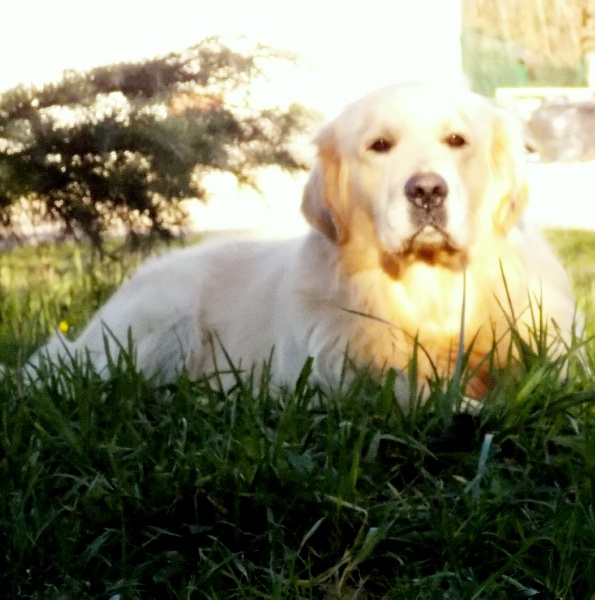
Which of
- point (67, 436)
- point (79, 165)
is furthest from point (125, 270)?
point (67, 436)

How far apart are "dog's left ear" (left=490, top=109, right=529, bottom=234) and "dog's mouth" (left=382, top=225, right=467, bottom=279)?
0.64 ft

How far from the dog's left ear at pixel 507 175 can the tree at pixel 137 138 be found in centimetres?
127

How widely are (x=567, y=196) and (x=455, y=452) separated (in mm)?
2299

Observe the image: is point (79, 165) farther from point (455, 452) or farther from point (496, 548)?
point (496, 548)

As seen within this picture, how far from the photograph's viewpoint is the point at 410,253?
3.29 meters

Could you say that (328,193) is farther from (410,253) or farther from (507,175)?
(507,175)

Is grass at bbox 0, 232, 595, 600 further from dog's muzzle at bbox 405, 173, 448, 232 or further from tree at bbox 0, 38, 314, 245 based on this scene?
tree at bbox 0, 38, 314, 245

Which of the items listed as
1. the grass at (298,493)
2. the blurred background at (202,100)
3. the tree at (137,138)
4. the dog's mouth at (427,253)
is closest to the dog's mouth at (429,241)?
the dog's mouth at (427,253)

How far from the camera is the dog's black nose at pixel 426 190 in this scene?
3086 millimetres

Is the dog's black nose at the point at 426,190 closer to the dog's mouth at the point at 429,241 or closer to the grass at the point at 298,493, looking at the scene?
the dog's mouth at the point at 429,241

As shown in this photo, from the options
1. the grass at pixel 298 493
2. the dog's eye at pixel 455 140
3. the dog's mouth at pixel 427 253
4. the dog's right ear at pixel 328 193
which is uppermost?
the dog's eye at pixel 455 140

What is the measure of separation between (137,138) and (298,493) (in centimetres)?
255

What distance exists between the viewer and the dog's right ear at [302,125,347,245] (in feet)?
11.3

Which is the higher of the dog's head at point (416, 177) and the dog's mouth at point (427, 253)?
the dog's head at point (416, 177)
